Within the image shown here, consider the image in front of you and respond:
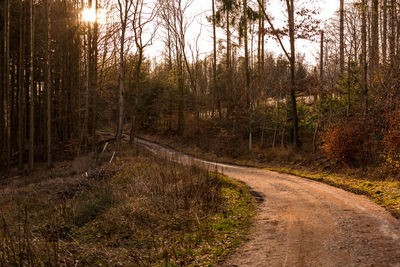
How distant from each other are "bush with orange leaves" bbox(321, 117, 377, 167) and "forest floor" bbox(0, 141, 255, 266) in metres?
5.23

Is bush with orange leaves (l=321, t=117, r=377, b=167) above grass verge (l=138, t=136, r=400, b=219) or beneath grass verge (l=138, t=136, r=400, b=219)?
above

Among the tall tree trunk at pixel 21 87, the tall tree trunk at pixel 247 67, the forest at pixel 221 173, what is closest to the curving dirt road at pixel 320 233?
the forest at pixel 221 173

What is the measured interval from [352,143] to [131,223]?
11.0 meters

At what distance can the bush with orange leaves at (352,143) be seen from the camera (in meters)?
13.6

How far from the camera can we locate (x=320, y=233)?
21.2ft

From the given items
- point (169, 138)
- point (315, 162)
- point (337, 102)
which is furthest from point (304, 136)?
point (169, 138)

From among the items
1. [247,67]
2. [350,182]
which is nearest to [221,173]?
[350,182]

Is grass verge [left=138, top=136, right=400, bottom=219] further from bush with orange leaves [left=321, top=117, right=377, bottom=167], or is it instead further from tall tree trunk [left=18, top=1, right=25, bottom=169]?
tall tree trunk [left=18, top=1, right=25, bottom=169]

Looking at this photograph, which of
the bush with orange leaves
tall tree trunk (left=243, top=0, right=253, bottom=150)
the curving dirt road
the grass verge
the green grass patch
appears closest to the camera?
the curving dirt road

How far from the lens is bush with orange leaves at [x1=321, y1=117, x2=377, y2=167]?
44.8ft

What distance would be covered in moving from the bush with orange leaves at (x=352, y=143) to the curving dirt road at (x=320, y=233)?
4044 millimetres

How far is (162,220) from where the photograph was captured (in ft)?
25.1

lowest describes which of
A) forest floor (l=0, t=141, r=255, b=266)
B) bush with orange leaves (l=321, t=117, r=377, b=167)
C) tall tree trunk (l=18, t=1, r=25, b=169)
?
forest floor (l=0, t=141, r=255, b=266)

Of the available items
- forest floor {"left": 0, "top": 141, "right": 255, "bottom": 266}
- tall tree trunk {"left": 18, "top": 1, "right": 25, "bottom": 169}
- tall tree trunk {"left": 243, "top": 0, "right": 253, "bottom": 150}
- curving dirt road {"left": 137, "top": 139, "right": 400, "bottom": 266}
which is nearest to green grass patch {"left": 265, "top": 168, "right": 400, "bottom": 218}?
curving dirt road {"left": 137, "top": 139, "right": 400, "bottom": 266}
